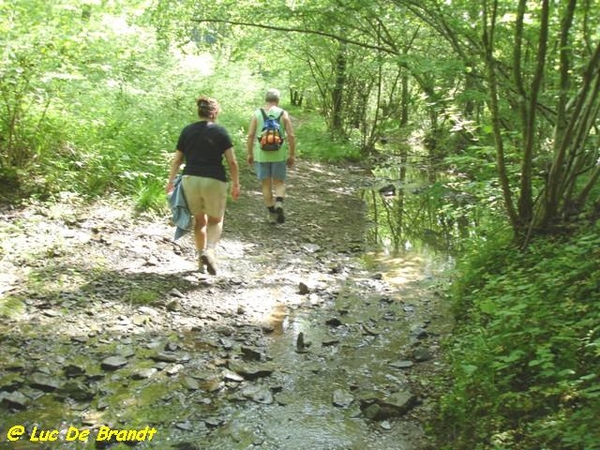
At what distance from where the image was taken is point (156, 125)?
9.91 m

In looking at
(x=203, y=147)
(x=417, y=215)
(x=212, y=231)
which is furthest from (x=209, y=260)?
(x=417, y=215)

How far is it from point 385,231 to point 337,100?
424 inches

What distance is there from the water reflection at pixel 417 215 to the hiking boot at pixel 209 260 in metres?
3.26

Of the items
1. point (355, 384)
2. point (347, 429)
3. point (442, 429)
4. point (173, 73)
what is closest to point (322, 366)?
point (355, 384)

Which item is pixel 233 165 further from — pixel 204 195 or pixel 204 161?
pixel 204 195

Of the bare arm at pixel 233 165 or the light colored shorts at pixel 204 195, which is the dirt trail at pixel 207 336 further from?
the bare arm at pixel 233 165

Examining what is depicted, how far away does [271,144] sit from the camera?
28.1 ft

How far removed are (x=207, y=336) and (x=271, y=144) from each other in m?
4.18

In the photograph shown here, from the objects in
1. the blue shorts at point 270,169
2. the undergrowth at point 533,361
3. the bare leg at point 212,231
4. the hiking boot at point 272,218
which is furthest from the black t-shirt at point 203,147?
the undergrowth at point 533,361

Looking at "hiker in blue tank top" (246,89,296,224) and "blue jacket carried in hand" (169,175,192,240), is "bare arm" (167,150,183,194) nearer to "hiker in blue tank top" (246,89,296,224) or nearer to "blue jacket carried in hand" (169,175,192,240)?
"blue jacket carried in hand" (169,175,192,240)

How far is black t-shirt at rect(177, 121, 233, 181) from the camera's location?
20.5 feet

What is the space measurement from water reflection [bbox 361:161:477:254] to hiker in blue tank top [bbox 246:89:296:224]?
199 centimetres

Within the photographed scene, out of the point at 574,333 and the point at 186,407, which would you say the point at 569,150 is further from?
the point at 186,407

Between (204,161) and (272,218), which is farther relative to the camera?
(272,218)
